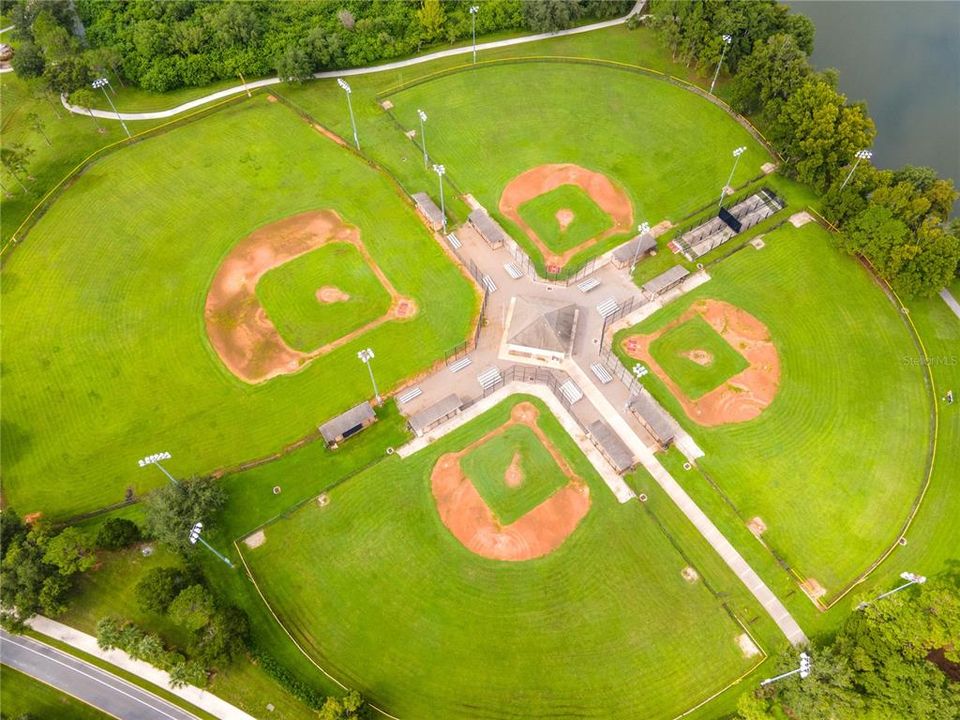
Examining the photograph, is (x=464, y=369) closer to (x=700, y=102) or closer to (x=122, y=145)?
(x=700, y=102)

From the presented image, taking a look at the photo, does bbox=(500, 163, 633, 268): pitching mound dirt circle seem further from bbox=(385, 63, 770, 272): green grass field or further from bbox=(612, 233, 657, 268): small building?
bbox=(612, 233, 657, 268): small building

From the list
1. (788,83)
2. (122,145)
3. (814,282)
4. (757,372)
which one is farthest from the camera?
(122,145)

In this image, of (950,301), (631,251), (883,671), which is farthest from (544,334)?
(950,301)

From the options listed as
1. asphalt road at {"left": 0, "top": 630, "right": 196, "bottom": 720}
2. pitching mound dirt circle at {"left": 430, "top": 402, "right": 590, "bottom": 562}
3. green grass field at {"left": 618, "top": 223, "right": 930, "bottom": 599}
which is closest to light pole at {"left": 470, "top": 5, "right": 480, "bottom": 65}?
green grass field at {"left": 618, "top": 223, "right": 930, "bottom": 599}

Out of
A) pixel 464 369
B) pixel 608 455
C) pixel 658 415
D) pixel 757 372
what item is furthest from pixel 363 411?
pixel 757 372

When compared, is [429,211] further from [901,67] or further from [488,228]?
[901,67]

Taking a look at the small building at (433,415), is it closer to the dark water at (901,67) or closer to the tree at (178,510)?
the tree at (178,510)
